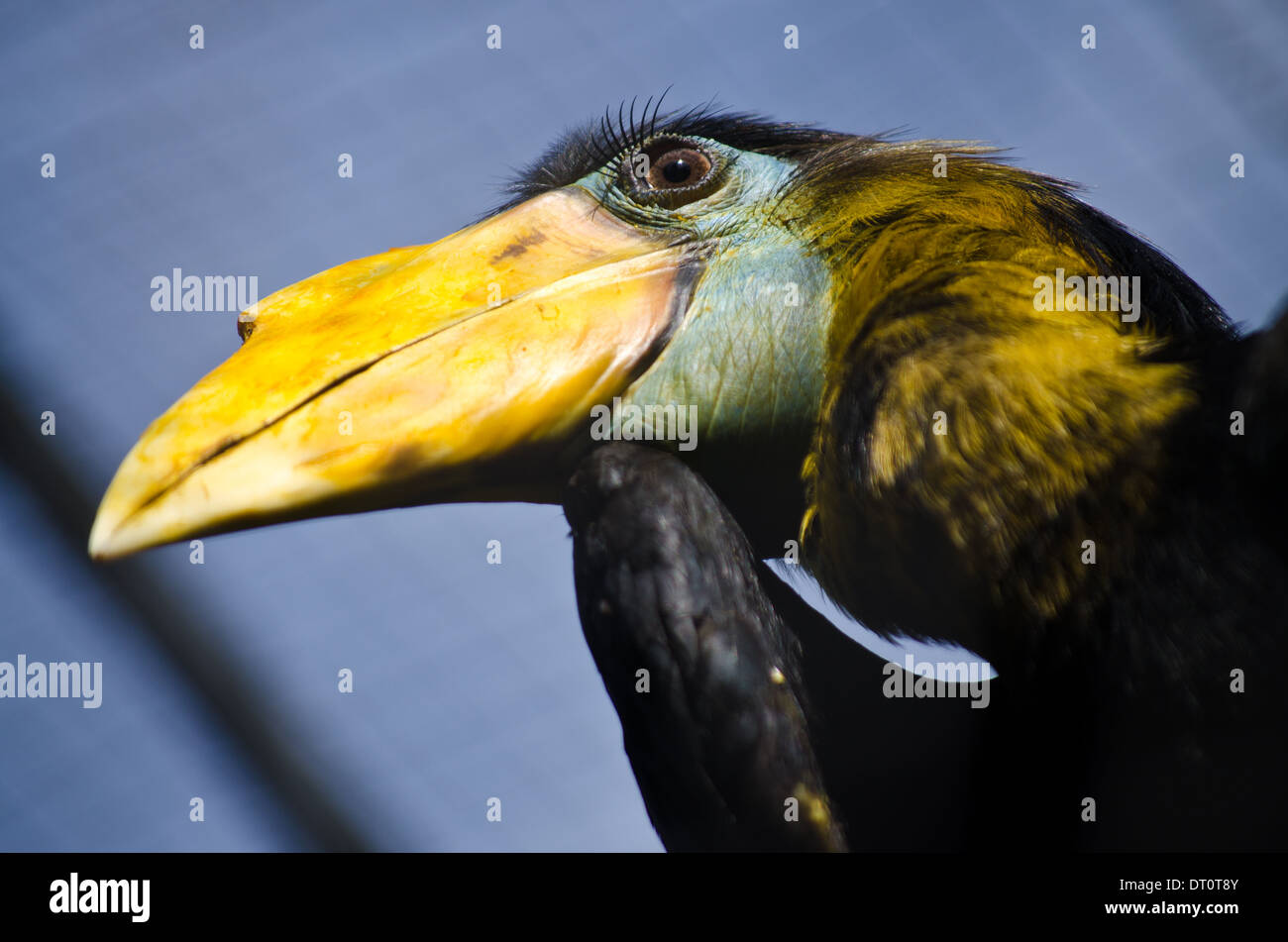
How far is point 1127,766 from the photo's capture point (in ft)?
2.81

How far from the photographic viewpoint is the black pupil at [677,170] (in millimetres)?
1170

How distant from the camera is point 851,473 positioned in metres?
0.91

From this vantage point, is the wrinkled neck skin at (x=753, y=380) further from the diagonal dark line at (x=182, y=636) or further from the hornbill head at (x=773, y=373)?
the diagonal dark line at (x=182, y=636)

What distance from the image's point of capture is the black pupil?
1170 mm

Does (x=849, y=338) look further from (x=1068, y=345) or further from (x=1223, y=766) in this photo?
(x=1223, y=766)

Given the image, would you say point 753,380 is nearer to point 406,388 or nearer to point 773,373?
point 773,373

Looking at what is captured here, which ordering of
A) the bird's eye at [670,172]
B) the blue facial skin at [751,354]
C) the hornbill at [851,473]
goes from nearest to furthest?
the hornbill at [851,473] < the blue facial skin at [751,354] < the bird's eye at [670,172]

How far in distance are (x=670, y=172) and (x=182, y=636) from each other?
77cm

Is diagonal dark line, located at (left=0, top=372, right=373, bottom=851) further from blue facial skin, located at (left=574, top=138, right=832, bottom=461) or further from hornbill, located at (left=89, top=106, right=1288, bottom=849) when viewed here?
blue facial skin, located at (left=574, top=138, right=832, bottom=461)

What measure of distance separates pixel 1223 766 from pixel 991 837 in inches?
9.4

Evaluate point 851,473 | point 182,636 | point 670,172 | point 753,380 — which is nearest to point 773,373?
point 753,380

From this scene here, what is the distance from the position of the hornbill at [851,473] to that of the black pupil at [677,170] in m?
0.08

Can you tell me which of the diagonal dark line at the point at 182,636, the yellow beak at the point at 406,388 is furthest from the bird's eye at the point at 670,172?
the diagonal dark line at the point at 182,636
